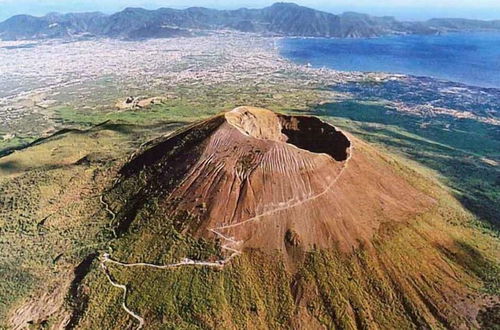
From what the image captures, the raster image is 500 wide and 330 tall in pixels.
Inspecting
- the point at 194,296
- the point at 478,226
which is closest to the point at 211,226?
the point at 194,296

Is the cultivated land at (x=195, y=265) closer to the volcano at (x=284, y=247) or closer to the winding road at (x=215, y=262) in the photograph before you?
the volcano at (x=284, y=247)

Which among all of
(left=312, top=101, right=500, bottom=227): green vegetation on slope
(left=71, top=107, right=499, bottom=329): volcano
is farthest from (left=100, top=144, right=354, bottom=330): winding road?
(left=312, top=101, right=500, bottom=227): green vegetation on slope

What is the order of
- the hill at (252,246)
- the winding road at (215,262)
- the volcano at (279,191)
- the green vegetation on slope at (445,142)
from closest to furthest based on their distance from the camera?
1. the hill at (252,246)
2. the winding road at (215,262)
3. the volcano at (279,191)
4. the green vegetation on slope at (445,142)

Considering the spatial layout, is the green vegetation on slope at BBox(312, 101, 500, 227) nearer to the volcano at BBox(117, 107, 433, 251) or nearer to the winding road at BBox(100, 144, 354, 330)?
the volcano at BBox(117, 107, 433, 251)

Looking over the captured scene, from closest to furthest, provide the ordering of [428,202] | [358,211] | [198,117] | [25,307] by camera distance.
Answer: [25,307] < [358,211] < [428,202] < [198,117]

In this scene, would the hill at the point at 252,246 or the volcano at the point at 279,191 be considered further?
the volcano at the point at 279,191

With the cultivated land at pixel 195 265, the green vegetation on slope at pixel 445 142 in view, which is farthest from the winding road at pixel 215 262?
the green vegetation on slope at pixel 445 142

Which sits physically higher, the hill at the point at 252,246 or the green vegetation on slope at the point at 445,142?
the hill at the point at 252,246

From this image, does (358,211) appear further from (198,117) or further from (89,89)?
(89,89)
